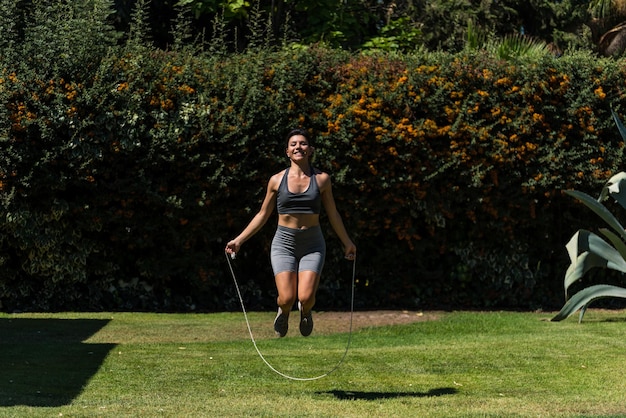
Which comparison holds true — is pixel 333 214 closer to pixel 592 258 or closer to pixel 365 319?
pixel 592 258

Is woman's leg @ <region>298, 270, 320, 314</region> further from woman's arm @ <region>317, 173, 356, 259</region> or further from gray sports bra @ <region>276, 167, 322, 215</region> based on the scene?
gray sports bra @ <region>276, 167, 322, 215</region>

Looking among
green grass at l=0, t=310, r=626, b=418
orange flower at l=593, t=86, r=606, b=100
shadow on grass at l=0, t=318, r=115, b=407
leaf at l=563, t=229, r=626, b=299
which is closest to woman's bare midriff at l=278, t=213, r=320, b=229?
green grass at l=0, t=310, r=626, b=418

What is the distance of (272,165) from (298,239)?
20.1 ft

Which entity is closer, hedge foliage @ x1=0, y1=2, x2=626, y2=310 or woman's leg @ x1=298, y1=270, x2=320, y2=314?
woman's leg @ x1=298, y1=270, x2=320, y2=314

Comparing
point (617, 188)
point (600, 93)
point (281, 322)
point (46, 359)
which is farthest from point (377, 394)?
point (600, 93)

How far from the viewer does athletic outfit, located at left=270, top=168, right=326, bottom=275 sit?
8.68m

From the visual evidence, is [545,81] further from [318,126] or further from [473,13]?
[473,13]

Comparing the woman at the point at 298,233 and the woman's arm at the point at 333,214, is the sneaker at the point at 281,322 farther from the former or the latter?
the woman's arm at the point at 333,214

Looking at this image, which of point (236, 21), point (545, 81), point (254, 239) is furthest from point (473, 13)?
point (254, 239)

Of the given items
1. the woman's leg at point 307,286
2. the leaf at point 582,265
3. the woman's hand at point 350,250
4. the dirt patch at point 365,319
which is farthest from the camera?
the dirt patch at point 365,319

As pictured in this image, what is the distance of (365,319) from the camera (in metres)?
14.7

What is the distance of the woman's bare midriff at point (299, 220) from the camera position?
28.6 ft

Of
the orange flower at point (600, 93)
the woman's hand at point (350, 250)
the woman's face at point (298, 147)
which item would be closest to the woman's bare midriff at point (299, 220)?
the woman's hand at point (350, 250)

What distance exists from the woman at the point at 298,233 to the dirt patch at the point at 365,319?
15.8ft
